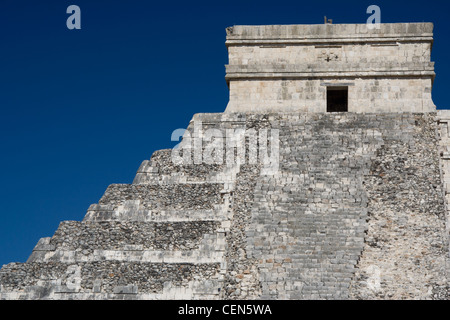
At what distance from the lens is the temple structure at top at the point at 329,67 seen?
84.3ft

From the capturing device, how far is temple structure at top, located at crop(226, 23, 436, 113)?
2570 centimetres

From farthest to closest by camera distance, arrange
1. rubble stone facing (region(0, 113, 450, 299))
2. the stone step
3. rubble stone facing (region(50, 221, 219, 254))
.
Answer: rubble stone facing (region(50, 221, 219, 254)) → the stone step → rubble stone facing (region(0, 113, 450, 299))

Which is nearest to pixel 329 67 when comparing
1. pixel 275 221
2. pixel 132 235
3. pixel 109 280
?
pixel 275 221

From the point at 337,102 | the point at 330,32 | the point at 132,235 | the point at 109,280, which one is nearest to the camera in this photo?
the point at 109,280

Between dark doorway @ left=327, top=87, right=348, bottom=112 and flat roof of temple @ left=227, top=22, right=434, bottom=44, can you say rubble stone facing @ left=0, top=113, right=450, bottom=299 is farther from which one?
flat roof of temple @ left=227, top=22, right=434, bottom=44

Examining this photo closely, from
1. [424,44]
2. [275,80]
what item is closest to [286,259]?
[275,80]

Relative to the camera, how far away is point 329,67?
26.0 meters

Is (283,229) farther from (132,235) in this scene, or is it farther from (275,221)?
(132,235)

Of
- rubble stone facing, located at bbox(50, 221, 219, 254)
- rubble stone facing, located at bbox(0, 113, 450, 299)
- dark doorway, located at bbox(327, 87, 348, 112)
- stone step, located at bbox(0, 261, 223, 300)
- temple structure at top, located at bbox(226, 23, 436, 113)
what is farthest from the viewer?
dark doorway, located at bbox(327, 87, 348, 112)

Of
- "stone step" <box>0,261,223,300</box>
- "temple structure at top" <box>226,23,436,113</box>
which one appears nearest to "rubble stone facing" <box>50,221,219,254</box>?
"stone step" <box>0,261,223,300</box>

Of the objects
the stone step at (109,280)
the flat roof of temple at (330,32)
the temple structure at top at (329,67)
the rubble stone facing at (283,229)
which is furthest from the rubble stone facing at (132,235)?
the flat roof of temple at (330,32)

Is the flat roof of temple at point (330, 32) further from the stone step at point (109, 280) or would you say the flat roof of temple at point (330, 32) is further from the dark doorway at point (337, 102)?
the stone step at point (109, 280)

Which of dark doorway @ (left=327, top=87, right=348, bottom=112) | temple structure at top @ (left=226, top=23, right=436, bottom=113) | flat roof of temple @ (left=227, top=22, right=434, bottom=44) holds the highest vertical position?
flat roof of temple @ (left=227, top=22, right=434, bottom=44)

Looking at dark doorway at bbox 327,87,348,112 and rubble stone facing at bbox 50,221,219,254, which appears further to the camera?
dark doorway at bbox 327,87,348,112
